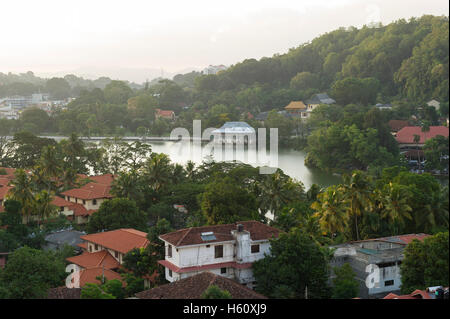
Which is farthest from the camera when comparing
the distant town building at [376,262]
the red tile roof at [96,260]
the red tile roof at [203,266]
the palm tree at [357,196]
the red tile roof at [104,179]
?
the red tile roof at [104,179]

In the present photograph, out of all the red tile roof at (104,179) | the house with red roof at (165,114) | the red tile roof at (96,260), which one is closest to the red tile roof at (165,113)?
the house with red roof at (165,114)

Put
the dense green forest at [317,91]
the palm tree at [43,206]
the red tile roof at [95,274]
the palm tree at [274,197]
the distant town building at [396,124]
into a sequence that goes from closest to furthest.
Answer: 1. the red tile roof at [95,274]
2. the palm tree at [43,206]
3. the palm tree at [274,197]
4. the dense green forest at [317,91]
5. the distant town building at [396,124]

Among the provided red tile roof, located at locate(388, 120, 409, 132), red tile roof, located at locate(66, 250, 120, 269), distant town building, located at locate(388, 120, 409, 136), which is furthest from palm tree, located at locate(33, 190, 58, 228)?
red tile roof, located at locate(388, 120, 409, 132)

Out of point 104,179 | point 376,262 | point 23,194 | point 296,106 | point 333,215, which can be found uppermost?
point 296,106

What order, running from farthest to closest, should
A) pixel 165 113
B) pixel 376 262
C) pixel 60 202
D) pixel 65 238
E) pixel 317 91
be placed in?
pixel 317 91 → pixel 165 113 → pixel 60 202 → pixel 65 238 → pixel 376 262

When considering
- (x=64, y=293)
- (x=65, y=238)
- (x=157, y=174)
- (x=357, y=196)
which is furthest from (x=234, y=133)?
(x=64, y=293)

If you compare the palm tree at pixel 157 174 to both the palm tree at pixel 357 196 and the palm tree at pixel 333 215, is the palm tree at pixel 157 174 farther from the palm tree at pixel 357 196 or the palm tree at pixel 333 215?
the palm tree at pixel 357 196

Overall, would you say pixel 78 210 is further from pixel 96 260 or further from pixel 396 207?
pixel 396 207

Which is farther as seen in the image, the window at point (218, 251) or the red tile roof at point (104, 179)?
the red tile roof at point (104, 179)
